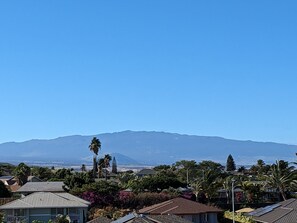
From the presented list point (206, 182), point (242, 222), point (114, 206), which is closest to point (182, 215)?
point (242, 222)

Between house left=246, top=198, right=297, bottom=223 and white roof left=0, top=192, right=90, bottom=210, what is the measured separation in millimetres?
16829

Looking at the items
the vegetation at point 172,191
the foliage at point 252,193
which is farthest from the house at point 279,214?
the foliage at point 252,193

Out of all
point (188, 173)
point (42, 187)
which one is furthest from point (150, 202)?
point (188, 173)

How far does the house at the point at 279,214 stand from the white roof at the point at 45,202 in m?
16.8

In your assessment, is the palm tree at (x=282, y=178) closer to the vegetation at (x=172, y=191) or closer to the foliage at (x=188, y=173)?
the vegetation at (x=172, y=191)

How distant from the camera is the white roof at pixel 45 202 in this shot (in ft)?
182

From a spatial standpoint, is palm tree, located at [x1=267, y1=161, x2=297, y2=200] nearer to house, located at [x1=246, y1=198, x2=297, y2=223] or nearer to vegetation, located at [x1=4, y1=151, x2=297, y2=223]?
vegetation, located at [x1=4, y1=151, x2=297, y2=223]

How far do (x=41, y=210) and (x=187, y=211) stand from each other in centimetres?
1361

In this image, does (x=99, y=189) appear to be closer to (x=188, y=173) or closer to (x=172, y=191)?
(x=172, y=191)

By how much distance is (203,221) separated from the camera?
56938 mm

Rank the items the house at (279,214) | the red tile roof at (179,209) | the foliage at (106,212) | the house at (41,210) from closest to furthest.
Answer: the house at (279,214), the red tile roof at (179,209), the house at (41,210), the foliage at (106,212)

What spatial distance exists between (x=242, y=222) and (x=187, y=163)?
101714mm

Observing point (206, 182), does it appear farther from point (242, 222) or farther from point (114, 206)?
point (242, 222)

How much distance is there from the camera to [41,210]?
55875 mm
